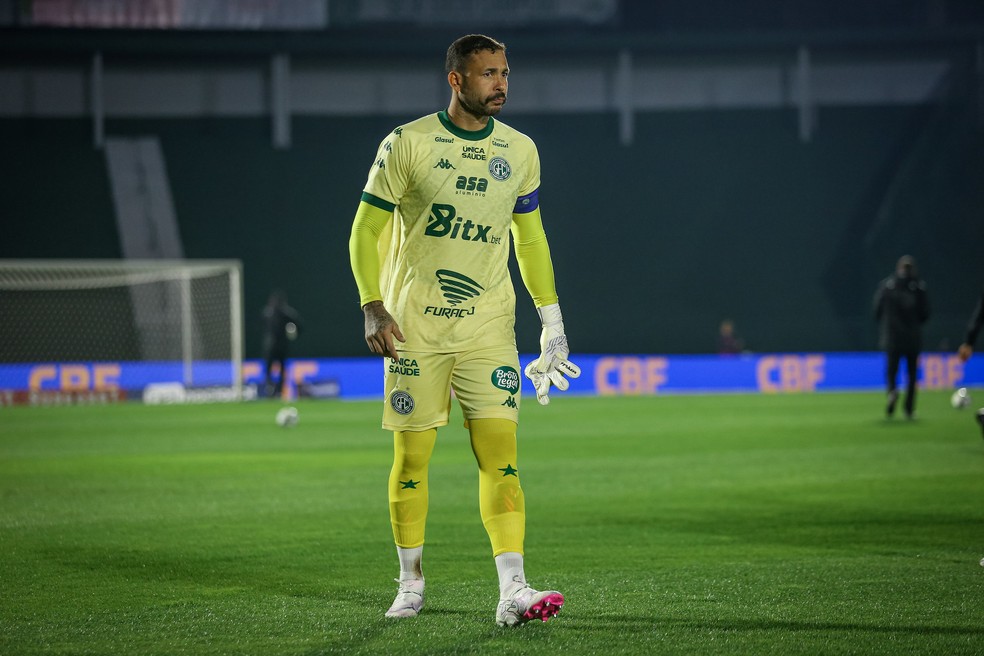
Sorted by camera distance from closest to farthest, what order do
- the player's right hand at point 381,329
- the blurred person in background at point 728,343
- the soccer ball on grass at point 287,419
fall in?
1. the player's right hand at point 381,329
2. the soccer ball on grass at point 287,419
3. the blurred person in background at point 728,343

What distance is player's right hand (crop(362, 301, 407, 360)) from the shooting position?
4.57m

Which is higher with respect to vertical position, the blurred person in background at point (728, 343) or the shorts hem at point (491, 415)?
the shorts hem at point (491, 415)

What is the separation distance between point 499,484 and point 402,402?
0.50 m

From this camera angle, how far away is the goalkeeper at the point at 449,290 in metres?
4.68

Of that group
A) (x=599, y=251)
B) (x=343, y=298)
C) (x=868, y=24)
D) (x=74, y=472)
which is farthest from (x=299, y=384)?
(x=868, y=24)

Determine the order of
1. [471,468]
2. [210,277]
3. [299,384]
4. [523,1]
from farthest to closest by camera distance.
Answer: [523,1], [210,277], [299,384], [471,468]

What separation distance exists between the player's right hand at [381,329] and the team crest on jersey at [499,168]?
69 cm

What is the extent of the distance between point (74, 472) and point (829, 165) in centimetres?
2775

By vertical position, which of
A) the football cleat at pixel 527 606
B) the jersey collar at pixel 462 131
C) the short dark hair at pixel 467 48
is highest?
the short dark hair at pixel 467 48

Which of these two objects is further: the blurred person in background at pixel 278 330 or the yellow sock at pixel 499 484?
the blurred person in background at pixel 278 330

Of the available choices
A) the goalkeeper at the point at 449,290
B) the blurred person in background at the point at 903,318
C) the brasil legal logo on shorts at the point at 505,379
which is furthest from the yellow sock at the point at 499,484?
the blurred person in background at the point at 903,318

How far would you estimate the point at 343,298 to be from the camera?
1278 inches

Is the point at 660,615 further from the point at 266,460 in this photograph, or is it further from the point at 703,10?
the point at 703,10

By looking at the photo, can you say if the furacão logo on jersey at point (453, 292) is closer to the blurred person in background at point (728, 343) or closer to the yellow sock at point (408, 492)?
the yellow sock at point (408, 492)
